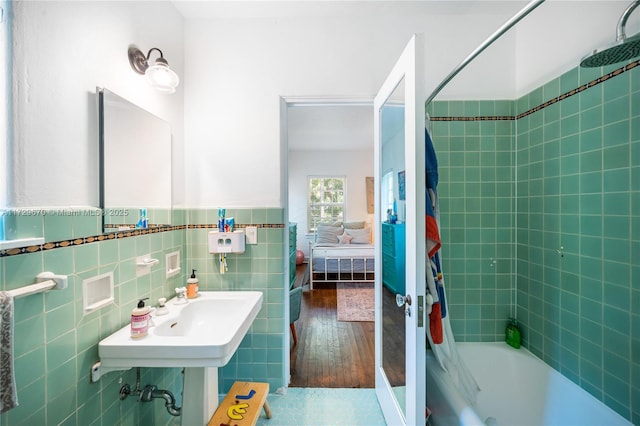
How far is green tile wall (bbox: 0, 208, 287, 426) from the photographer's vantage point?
83 centimetres

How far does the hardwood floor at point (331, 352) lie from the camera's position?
6.51 feet

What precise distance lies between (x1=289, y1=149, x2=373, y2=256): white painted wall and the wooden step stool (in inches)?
182

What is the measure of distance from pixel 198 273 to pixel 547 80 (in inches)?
98.4

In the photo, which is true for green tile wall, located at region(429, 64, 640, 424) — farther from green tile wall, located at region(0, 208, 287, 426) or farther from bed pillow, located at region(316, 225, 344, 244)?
bed pillow, located at region(316, 225, 344, 244)

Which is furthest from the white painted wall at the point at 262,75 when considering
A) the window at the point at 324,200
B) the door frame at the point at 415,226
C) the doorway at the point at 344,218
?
the window at the point at 324,200

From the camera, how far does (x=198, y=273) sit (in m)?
1.80

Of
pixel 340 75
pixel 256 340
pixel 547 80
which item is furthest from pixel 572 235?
pixel 256 340

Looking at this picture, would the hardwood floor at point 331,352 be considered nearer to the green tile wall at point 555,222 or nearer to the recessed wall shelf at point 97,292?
the green tile wall at point 555,222

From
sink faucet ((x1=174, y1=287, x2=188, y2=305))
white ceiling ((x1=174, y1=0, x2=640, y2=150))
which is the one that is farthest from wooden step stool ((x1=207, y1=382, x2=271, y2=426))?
white ceiling ((x1=174, y1=0, x2=640, y2=150))

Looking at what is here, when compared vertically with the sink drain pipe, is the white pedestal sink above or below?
above

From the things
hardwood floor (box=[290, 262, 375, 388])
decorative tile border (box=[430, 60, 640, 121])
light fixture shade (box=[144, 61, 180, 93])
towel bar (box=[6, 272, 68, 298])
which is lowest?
hardwood floor (box=[290, 262, 375, 388])

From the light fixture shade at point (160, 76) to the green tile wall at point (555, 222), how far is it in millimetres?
1598

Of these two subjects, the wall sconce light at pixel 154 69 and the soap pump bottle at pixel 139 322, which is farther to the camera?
the wall sconce light at pixel 154 69

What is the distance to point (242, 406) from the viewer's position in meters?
1.43
